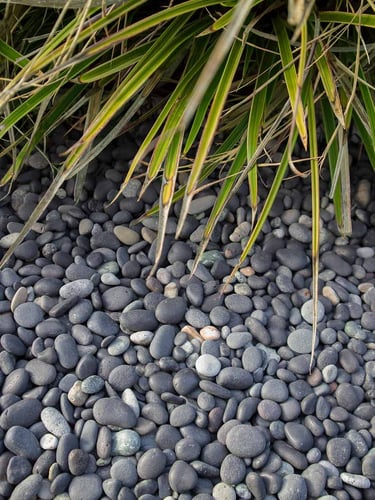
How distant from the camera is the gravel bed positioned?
1.04 meters

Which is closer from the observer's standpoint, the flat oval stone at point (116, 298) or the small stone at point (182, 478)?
the small stone at point (182, 478)

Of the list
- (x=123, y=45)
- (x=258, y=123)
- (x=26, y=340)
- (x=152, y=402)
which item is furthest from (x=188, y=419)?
(x=123, y=45)

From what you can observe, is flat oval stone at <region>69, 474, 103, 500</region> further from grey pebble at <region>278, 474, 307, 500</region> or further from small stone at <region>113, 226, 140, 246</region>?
small stone at <region>113, 226, 140, 246</region>

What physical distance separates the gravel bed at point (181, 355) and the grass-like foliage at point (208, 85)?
133 mm

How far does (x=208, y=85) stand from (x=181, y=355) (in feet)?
1.64

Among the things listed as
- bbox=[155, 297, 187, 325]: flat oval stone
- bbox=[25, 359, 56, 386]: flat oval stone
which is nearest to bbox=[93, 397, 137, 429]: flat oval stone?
bbox=[25, 359, 56, 386]: flat oval stone

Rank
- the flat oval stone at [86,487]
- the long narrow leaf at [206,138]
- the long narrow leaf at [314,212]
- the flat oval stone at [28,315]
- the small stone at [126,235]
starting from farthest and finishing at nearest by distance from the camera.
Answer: the small stone at [126,235] → the flat oval stone at [28,315] → the long narrow leaf at [314,212] → the flat oval stone at [86,487] → the long narrow leaf at [206,138]

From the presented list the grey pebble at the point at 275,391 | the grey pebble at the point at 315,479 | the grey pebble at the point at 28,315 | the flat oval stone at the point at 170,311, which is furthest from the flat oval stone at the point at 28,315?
the grey pebble at the point at 315,479

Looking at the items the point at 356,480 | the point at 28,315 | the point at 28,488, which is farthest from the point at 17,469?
the point at 356,480

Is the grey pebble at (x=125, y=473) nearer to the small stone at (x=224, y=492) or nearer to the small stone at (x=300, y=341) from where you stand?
the small stone at (x=224, y=492)

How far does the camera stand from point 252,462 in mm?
1070

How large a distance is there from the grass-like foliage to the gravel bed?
0.13m

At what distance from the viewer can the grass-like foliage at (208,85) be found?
104 centimetres

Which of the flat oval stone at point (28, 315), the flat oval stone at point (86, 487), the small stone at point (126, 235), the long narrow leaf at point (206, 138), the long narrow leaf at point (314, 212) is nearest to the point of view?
the long narrow leaf at point (206, 138)
